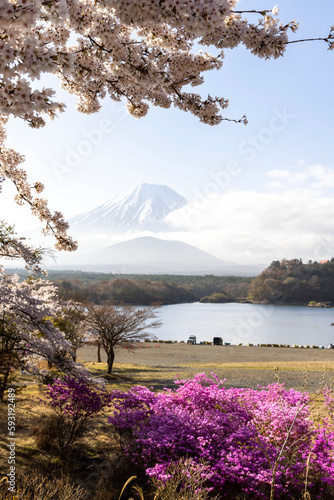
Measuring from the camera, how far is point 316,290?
129 m

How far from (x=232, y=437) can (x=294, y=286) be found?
131425 millimetres

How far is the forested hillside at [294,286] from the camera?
128 metres

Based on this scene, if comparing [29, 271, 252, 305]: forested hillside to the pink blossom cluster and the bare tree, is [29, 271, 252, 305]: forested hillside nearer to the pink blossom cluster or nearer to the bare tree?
the bare tree

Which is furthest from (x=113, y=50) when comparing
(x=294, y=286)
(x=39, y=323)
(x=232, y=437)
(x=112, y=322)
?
(x=294, y=286)

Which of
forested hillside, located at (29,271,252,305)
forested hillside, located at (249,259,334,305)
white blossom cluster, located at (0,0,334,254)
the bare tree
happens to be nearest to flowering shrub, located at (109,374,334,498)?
white blossom cluster, located at (0,0,334,254)

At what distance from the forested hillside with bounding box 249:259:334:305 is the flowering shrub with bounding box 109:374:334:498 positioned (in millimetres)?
124960

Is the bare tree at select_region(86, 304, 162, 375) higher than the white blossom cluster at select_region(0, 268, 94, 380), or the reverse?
the white blossom cluster at select_region(0, 268, 94, 380)

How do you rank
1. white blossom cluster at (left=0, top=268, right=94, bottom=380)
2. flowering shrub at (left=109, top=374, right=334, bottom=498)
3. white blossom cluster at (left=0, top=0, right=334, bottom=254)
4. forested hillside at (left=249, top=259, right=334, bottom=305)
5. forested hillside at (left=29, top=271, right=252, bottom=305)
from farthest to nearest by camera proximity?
forested hillside at (left=249, top=259, right=334, bottom=305)
forested hillside at (left=29, top=271, right=252, bottom=305)
white blossom cluster at (left=0, top=268, right=94, bottom=380)
flowering shrub at (left=109, top=374, right=334, bottom=498)
white blossom cluster at (left=0, top=0, right=334, bottom=254)

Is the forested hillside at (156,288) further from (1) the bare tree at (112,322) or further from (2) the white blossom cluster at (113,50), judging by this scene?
(2) the white blossom cluster at (113,50)

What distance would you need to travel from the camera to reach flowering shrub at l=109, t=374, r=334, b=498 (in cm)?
504

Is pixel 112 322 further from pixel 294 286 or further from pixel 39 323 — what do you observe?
pixel 294 286

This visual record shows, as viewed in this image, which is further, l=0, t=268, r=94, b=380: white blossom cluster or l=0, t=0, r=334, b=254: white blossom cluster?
l=0, t=268, r=94, b=380: white blossom cluster

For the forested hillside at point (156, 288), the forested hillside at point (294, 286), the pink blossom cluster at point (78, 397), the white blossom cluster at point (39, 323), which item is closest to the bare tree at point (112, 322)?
the white blossom cluster at point (39, 323)

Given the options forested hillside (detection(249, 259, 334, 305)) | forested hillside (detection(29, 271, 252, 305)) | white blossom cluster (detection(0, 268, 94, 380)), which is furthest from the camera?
forested hillside (detection(249, 259, 334, 305))
